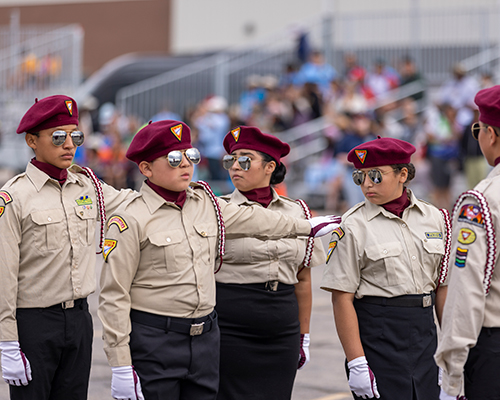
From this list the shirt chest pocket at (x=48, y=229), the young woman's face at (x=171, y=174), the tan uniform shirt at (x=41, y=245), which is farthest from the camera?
the shirt chest pocket at (x=48, y=229)

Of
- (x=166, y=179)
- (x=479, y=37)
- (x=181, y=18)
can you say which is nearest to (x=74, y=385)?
(x=166, y=179)

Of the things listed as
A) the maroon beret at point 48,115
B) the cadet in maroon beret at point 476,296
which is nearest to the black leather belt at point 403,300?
the cadet in maroon beret at point 476,296

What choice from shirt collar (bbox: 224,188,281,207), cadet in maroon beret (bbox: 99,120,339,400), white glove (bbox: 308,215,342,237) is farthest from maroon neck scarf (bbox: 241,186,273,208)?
cadet in maroon beret (bbox: 99,120,339,400)

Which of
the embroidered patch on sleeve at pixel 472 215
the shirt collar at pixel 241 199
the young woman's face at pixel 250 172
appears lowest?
the shirt collar at pixel 241 199

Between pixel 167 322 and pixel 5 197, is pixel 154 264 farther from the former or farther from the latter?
pixel 5 197

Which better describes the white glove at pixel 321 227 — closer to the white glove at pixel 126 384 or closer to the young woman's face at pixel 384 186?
the young woman's face at pixel 384 186

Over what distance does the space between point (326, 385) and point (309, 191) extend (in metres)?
9.75

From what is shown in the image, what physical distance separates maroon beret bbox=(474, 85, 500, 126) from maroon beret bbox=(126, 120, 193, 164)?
1.35 m

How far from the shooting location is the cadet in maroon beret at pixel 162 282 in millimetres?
3672

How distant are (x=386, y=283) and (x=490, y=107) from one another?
3.57ft

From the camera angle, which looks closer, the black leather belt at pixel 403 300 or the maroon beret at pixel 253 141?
the black leather belt at pixel 403 300

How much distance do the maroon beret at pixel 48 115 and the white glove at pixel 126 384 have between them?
4.42ft

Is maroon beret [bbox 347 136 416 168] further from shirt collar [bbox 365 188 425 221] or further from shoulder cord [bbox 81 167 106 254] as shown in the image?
shoulder cord [bbox 81 167 106 254]

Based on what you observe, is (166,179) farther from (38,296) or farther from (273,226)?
(38,296)
